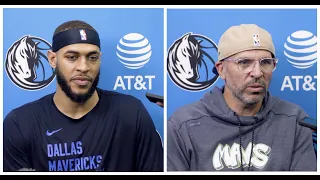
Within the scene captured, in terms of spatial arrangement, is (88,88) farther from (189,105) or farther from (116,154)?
(189,105)

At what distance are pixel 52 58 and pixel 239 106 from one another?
1.12 metres

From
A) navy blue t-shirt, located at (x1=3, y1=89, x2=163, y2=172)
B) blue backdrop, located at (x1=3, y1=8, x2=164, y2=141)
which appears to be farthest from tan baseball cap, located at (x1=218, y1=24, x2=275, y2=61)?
navy blue t-shirt, located at (x1=3, y1=89, x2=163, y2=172)

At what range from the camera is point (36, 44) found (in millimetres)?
2855

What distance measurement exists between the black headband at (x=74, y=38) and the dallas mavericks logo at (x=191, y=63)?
0.46 metres

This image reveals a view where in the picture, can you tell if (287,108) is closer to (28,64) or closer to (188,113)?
(188,113)

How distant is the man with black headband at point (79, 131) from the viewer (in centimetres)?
280

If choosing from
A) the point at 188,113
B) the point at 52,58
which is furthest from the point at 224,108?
the point at 52,58

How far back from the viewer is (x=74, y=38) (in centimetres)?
273

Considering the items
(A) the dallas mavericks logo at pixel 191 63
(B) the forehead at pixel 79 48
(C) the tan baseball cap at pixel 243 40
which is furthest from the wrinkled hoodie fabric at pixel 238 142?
(B) the forehead at pixel 79 48

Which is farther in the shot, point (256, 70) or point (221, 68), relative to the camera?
point (221, 68)

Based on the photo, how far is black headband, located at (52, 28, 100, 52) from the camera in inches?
108

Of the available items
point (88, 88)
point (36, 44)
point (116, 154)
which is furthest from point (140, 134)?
point (36, 44)

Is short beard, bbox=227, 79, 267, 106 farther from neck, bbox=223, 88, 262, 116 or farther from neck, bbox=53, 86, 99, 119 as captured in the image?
neck, bbox=53, 86, 99, 119

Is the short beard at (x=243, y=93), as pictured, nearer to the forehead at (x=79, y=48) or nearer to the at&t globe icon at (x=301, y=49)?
the at&t globe icon at (x=301, y=49)
